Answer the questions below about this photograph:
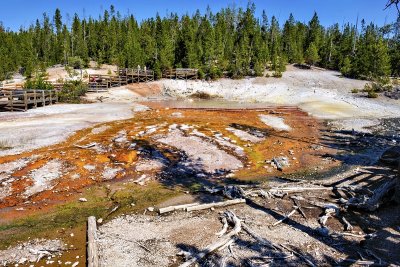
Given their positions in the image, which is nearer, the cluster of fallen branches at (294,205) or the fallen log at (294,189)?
the cluster of fallen branches at (294,205)

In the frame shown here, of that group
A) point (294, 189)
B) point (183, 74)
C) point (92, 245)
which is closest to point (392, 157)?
point (294, 189)

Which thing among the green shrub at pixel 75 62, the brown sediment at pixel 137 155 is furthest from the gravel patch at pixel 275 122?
the green shrub at pixel 75 62

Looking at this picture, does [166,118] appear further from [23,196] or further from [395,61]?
[395,61]

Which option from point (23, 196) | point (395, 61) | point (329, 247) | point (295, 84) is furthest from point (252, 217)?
point (395, 61)

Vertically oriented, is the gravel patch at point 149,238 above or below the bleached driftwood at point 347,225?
below

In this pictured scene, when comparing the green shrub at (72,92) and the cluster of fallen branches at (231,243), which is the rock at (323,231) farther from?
the green shrub at (72,92)

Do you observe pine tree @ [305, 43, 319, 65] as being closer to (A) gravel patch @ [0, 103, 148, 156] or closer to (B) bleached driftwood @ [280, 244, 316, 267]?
(A) gravel patch @ [0, 103, 148, 156]

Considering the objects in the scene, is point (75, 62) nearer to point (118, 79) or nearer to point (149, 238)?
point (118, 79)
